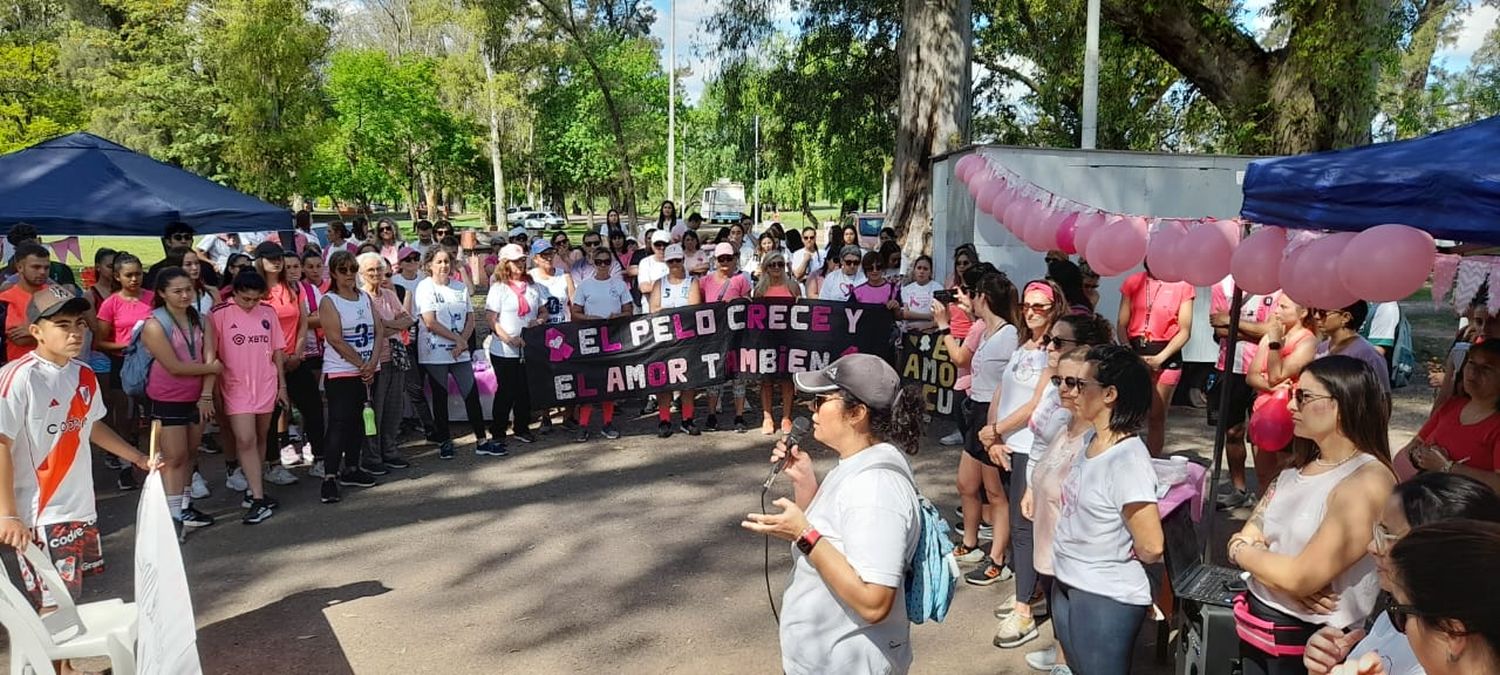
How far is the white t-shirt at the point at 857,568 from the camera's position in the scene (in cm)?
251

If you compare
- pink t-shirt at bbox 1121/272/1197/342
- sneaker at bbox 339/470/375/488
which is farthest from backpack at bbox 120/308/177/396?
pink t-shirt at bbox 1121/272/1197/342

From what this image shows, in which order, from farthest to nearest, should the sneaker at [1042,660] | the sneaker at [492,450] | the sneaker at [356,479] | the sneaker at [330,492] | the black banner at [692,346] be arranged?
the black banner at [692,346] → the sneaker at [492,450] → the sneaker at [356,479] → the sneaker at [330,492] → the sneaker at [1042,660]

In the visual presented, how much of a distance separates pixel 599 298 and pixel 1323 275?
6.41 m

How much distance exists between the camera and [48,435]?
403cm

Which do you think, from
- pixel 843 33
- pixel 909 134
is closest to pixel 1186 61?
pixel 909 134

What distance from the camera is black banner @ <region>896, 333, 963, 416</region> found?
28.7ft

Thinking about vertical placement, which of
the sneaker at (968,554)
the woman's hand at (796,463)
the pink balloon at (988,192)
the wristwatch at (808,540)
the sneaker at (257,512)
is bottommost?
the sneaker at (968,554)

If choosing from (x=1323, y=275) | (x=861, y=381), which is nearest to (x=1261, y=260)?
(x=1323, y=275)

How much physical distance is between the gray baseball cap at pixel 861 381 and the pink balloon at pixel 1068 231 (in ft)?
17.3

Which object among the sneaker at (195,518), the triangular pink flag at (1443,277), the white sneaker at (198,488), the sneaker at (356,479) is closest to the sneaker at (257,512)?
the sneaker at (195,518)

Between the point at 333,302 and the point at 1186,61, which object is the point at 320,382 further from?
the point at 1186,61

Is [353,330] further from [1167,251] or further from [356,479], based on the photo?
[1167,251]

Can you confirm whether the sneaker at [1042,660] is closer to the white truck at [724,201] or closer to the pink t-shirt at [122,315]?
the pink t-shirt at [122,315]

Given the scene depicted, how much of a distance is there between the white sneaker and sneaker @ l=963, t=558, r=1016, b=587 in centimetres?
547
